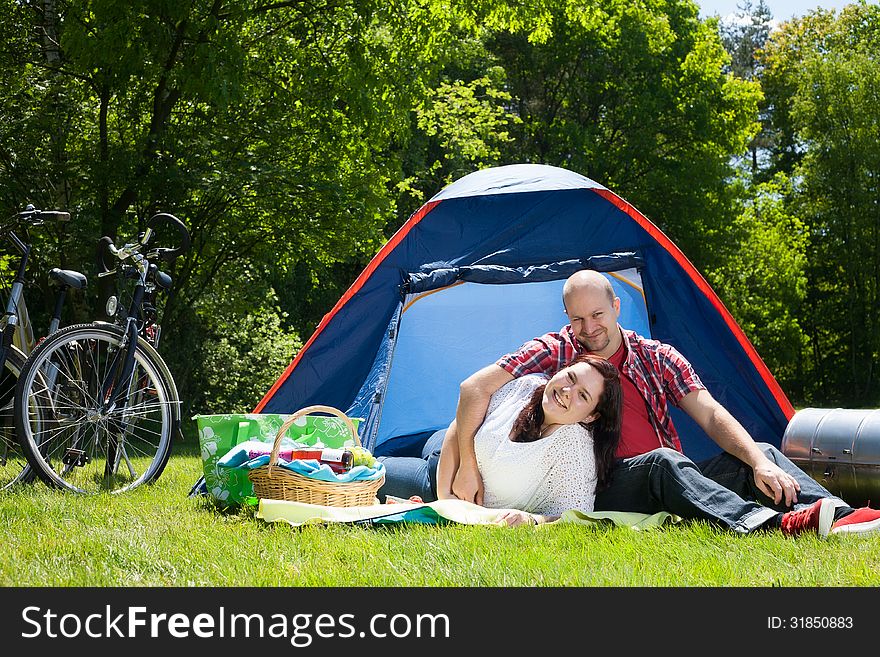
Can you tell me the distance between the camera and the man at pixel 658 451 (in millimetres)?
2703

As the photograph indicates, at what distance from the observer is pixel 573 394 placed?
2.95 metres

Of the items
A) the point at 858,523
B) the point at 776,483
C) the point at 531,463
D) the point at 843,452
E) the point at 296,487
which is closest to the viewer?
the point at 858,523

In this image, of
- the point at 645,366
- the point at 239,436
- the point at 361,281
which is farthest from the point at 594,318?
the point at 361,281

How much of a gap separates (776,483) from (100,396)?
2.41 metres

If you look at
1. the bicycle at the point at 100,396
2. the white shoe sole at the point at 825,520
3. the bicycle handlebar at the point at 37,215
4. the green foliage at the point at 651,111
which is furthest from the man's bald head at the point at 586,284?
the green foliage at the point at 651,111

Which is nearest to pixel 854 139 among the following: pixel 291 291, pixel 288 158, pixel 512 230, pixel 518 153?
pixel 518 153

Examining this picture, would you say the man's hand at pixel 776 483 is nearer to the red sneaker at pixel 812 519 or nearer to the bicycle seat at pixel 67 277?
the red sneaker at pixel 812 519

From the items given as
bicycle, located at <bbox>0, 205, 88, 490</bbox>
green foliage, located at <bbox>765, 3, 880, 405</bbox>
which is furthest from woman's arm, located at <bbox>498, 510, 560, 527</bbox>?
green foliage, located at <bbox>765, 3, 880, 405</bbox>

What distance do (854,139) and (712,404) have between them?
14207 millimetres

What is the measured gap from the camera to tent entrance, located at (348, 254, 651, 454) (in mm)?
4438

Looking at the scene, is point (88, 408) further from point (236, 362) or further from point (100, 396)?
point (236, 362)

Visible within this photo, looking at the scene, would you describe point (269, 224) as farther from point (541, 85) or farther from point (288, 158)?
point (541, 85)

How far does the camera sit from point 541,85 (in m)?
16.6

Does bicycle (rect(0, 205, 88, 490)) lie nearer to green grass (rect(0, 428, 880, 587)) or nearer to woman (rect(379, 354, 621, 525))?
green grass (rect(0, 428, 880, 587))
